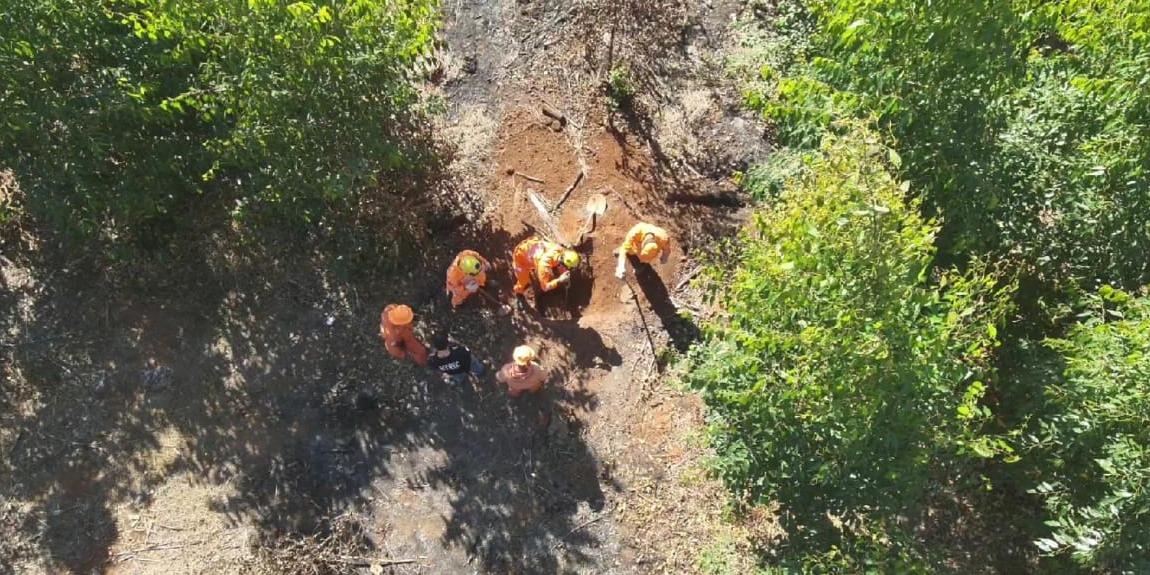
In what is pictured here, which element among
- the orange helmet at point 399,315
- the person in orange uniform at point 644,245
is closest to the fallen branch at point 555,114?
the person in orange uniform at point 644,245

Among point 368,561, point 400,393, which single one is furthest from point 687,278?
point 368,561

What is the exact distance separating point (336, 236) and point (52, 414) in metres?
4.29

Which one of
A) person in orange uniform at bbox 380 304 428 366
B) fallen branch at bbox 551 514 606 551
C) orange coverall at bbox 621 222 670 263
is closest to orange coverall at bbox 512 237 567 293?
orange coverall at bbox 621 222 670 263

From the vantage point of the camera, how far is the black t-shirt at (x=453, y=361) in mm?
8836

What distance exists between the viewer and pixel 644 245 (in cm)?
912

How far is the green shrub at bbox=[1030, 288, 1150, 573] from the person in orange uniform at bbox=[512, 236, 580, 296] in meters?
5.18

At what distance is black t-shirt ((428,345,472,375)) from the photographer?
8836mm

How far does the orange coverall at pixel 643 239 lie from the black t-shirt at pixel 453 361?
8.02ft

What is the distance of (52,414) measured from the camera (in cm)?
940

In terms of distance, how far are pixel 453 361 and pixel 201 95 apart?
13.0ft

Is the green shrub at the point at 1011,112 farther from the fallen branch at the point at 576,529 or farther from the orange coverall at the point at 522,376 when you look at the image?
the fallen branch at the point at 576,529

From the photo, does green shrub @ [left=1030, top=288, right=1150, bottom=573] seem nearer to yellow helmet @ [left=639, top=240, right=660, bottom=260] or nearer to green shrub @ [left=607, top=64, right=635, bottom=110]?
yellow helmet @ [left=639, top=240, right=660, bottom=260]

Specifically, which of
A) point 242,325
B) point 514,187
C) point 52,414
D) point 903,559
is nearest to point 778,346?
point 903,559

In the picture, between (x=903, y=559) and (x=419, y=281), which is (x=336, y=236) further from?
(x=903, y=559)
